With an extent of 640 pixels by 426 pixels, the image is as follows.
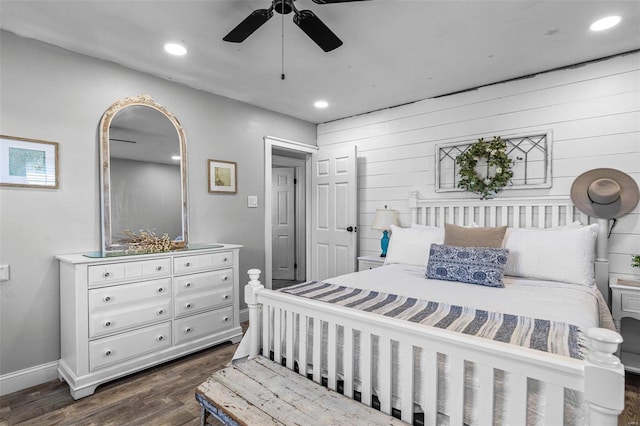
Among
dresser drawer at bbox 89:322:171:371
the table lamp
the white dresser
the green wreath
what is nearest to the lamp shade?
the table lamp

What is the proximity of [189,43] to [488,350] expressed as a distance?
267cm

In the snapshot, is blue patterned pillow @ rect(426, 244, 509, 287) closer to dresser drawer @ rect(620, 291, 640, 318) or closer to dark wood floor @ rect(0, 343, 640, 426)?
dresser drawer @ rect(620, 291, 640, 318)

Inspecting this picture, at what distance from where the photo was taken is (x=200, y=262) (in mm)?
2861

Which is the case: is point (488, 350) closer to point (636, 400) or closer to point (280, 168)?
point (636, 400)

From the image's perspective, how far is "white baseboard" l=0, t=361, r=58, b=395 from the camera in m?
2.23

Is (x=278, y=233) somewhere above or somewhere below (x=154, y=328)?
A: above

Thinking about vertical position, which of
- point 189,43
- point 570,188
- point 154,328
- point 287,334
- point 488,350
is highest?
point 189,43

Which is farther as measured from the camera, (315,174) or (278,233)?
(278,233)

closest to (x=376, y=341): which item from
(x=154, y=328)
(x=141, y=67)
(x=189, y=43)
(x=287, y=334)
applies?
(x=287, y=334)

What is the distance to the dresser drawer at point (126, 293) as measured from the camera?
7.47ft

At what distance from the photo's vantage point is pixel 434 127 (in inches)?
140

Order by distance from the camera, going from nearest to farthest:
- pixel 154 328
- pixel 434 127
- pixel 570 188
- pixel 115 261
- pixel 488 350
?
pixel 488 350, pixel 115 261, pixel 154 328, pixel 570 188, pixel 434 127

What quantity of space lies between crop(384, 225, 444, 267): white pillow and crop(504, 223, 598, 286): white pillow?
600 millimetres

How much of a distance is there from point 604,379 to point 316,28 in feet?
6.17
